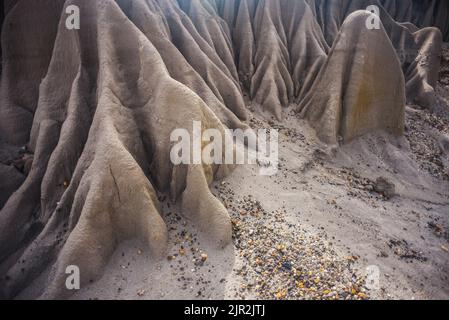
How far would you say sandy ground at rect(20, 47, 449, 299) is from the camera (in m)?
4.59

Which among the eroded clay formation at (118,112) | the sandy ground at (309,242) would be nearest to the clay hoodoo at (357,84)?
the eroded clay formation at (118,112)

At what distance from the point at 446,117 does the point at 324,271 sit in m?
11.4

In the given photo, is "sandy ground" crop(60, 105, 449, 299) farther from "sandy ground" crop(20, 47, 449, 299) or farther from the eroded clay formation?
the eroded clay formation

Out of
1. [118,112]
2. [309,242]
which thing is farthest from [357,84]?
[118,112]

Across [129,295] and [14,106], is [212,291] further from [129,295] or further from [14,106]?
[14,106]

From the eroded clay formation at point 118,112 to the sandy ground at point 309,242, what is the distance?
0.34 m

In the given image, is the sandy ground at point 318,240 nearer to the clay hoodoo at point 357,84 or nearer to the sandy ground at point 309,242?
the sandy ground at point 309,242

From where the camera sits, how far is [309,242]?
5.43 m

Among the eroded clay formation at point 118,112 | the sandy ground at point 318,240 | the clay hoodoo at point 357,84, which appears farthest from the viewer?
the clay hoodoo at point 357,84

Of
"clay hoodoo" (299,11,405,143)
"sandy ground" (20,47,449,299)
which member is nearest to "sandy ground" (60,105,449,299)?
"sandy ground" (20,47,449,299)

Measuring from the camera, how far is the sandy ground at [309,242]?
15.1 feet

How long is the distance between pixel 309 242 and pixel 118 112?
436cm

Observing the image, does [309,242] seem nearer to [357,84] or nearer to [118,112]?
[118,112]

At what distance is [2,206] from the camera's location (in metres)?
6.30
